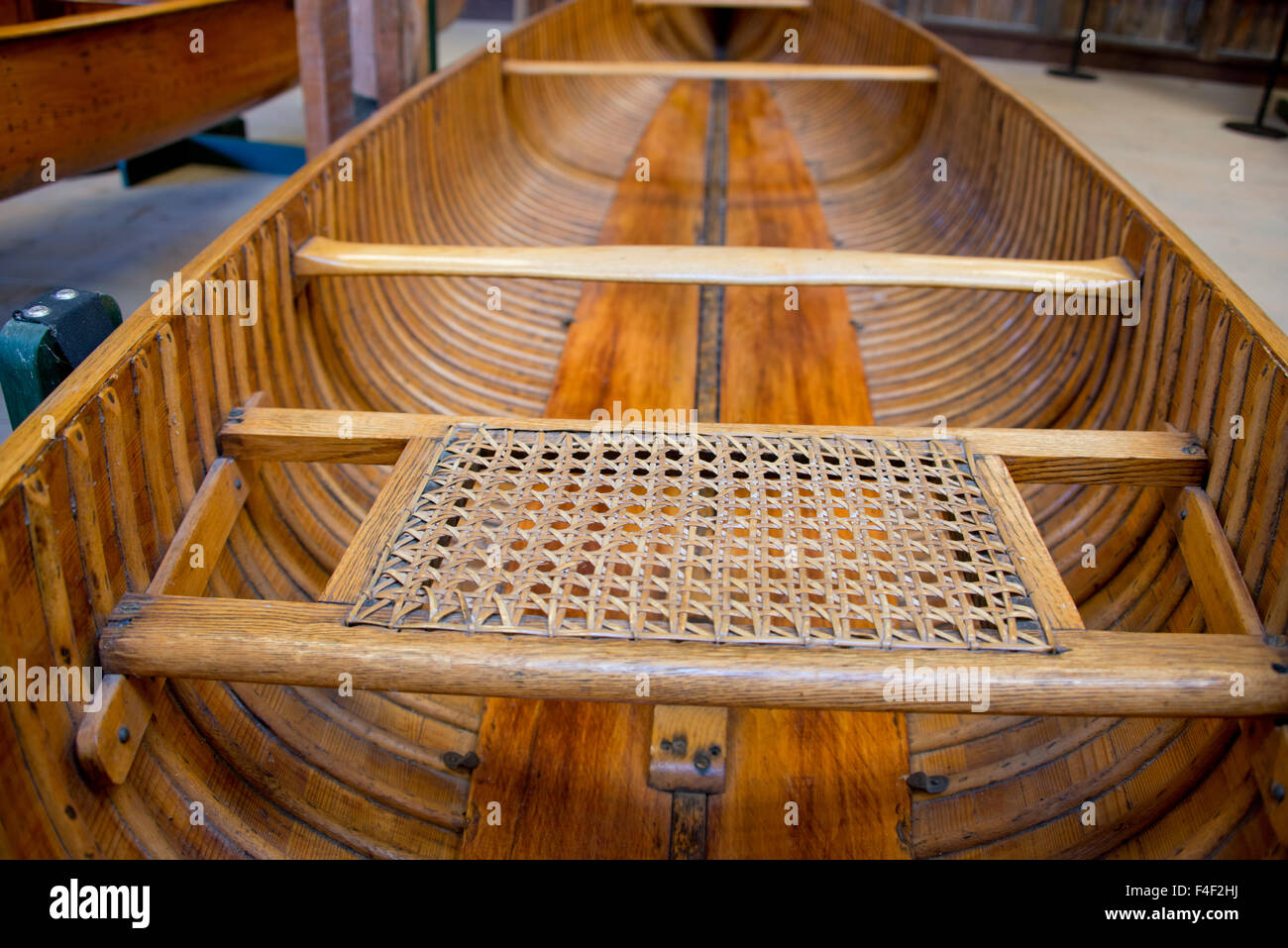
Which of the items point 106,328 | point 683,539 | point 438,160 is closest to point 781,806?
point 683,539

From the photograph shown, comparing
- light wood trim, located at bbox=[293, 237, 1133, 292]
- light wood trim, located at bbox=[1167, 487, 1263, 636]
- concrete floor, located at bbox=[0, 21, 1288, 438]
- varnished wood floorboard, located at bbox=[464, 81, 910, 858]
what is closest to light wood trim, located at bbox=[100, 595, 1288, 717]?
light wood trim, located at bbox=[1167, 487, 1263, 636]

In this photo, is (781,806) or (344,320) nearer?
(781,806)

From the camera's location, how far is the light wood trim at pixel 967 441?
163 centimetres

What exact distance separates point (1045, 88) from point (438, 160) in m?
6.43

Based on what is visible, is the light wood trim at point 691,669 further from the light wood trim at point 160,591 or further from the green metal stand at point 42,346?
the green metal stand at point 42,346

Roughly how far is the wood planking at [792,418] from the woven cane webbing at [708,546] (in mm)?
290

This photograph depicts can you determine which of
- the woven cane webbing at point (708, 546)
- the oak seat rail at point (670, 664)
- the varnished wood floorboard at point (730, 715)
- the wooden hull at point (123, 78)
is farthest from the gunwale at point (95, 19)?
the oak seat rail at point (670, 664)

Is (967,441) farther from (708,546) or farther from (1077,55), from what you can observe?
(1077,55)

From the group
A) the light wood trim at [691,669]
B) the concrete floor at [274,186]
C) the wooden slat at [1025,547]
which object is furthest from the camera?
the concrete floor at [274,186]

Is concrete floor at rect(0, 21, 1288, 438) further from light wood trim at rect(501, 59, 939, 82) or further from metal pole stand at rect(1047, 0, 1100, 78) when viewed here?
light wood trim at rect(501, 59, 939, 82)

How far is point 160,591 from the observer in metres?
1.42

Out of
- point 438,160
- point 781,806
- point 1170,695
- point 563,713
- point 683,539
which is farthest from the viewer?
point 438,160
